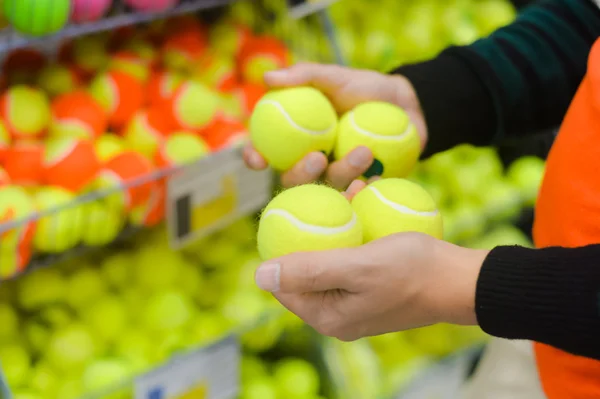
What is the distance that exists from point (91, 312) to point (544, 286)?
0.85 metres

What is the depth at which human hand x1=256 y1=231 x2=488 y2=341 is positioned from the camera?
61 centimetres

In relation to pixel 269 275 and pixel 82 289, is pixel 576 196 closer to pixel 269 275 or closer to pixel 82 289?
pixel 269 275

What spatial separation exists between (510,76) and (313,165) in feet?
1.11

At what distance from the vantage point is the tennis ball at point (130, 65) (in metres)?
1.22

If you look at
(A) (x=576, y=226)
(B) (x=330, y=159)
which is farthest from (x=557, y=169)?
(B) (x=330, y=159)

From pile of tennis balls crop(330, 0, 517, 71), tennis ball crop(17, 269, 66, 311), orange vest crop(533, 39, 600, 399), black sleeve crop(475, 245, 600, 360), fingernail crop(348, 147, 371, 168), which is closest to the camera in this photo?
black sleeve crop(475, 245, 600, 360)

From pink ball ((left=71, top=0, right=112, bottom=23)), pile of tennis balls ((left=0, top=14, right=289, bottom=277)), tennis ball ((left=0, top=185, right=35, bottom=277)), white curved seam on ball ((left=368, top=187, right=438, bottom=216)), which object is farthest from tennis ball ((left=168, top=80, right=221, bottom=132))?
white curved seam on ball ((left=368, top=187, right=438, bottom=216))

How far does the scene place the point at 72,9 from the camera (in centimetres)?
98

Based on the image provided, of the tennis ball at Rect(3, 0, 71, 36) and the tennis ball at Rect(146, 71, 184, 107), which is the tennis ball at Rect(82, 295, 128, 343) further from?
the tennis ball at Rect(3, 0, 71, 36)

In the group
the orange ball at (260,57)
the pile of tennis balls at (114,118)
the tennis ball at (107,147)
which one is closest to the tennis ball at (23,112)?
the pile of tennis balls at (114,118)

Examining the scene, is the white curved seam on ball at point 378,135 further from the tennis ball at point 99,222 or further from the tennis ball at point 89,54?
the tennis ball at point 89,54

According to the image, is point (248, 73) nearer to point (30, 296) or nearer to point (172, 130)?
point (172, 130)

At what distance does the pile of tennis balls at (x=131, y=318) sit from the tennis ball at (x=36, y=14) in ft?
1.47

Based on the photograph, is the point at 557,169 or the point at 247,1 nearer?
the point at 557,169
